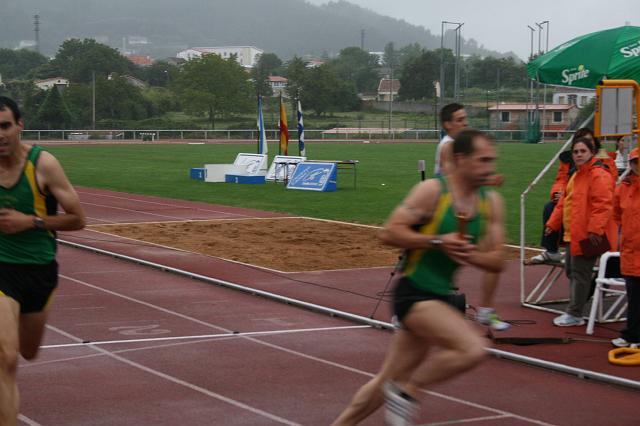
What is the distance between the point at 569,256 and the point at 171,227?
10.1 metres

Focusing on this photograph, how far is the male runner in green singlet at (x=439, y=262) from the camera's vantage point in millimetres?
5039

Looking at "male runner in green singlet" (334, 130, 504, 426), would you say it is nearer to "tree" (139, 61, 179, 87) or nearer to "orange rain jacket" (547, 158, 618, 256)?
"orange rain jacket" (547, 158, 618, 256)

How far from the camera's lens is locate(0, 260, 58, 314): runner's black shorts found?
5542 millimetres

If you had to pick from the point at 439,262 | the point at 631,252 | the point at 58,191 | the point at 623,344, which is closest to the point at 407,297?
the point at 439,262

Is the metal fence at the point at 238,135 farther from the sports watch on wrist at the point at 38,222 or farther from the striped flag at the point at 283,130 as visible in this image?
the sports watch on wrist at the point at 38,222

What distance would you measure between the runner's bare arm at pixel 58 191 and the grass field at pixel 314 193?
11604 mm

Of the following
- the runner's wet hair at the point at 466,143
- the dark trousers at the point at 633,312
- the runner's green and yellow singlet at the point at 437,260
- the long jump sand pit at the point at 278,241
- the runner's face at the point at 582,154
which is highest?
the runner's wet hair at the point at 466,143

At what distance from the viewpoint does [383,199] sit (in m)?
25.0

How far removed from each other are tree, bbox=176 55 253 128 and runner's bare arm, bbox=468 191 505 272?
89.6 m

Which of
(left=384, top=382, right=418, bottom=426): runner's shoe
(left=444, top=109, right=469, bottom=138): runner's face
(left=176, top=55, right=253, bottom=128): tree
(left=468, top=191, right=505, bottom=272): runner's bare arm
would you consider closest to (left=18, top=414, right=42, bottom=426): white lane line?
(left=384, top=382, right=418, bottom=426): runner's shoe

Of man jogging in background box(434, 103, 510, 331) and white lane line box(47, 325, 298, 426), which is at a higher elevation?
man jogging in background box(434, 103, 510, 331)

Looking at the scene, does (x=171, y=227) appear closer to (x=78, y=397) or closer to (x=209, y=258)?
(x=209, y=258)

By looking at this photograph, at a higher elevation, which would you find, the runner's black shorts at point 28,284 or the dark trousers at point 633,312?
the runner's black shorts at point 28,284

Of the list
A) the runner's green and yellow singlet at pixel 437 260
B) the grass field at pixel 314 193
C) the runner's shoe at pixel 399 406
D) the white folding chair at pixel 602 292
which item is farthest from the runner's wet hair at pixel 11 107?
the grass field at pixel 314 193
